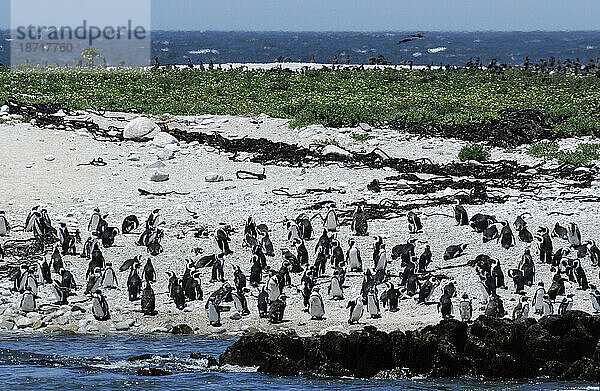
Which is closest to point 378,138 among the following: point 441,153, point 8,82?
point 441,153

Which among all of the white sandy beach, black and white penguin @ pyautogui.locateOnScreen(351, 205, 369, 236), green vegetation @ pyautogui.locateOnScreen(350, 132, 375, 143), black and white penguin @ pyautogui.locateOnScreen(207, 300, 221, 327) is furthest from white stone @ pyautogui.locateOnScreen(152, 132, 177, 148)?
black and white penguin @ pyautogui.locateOnScreen(207, 300, 221, 327)

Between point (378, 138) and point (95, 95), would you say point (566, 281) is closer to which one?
point (378, 138)

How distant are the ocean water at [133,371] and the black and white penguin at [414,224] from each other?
3633mm

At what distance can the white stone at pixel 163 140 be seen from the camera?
17391 millimetres

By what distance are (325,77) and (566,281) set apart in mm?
18960

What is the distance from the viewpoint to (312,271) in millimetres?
10547

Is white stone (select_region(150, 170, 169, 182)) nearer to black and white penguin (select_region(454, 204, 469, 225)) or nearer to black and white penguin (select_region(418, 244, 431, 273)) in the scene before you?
black and white penguin (select_region(454, 204, 469, 225))

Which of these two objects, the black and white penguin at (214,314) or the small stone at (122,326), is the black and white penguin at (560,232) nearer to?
the black and white penguin at (214,314)

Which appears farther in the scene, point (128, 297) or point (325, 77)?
point (325, 77)

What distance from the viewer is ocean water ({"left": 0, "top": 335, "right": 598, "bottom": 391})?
7566 millimetres

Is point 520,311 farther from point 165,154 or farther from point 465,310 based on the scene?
point 165,154

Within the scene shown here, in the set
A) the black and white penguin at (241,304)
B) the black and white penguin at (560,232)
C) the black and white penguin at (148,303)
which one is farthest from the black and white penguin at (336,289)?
the black and white penguin at (560,232)

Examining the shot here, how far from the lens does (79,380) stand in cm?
793

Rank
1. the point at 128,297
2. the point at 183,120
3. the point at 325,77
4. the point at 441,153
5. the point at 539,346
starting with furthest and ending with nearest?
the point at 325,77 < the point at 183,120 < the point at 441,153 < the point at 128,297 < the point at 539,346
